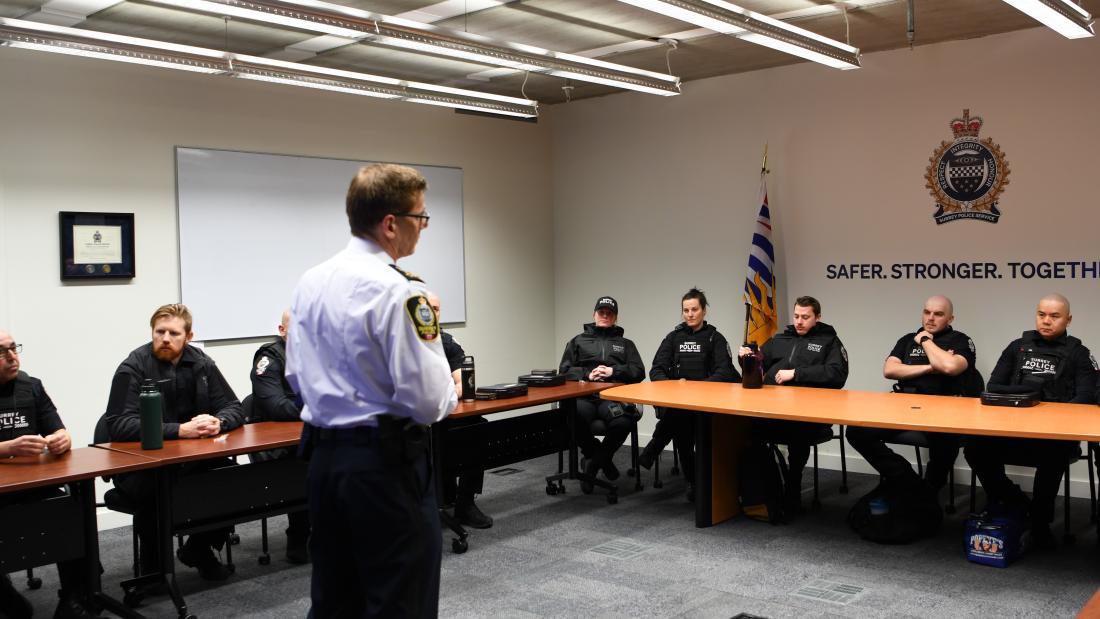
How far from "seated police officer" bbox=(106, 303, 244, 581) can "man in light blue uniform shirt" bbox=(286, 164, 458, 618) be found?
202 centimetres

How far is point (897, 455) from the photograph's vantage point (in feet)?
16.8

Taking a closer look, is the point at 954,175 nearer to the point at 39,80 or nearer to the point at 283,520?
the point at 283,520

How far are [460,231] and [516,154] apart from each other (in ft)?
2.95

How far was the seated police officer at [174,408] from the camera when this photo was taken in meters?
4.13

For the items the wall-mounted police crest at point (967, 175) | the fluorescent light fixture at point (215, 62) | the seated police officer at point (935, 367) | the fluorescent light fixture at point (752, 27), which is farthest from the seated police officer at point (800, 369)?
the fluorescent light fixture at point (215, 62)

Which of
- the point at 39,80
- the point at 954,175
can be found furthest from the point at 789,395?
the point at 39,80

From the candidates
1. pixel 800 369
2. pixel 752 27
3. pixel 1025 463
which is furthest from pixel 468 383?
pixel 1025 463

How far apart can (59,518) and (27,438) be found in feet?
1.04

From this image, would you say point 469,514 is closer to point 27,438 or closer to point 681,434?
point 681,434

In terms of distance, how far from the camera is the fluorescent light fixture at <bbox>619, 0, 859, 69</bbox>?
4.40 meters

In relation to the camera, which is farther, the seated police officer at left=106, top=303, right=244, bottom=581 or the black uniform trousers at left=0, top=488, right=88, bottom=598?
the seated police officer at left=106, top=303, right=244, bottom=581

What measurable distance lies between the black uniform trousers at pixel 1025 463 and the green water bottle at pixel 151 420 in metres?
3.79

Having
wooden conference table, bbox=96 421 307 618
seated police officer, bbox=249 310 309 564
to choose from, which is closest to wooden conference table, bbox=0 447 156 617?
wooden conference table, bbox=96 421 307 618

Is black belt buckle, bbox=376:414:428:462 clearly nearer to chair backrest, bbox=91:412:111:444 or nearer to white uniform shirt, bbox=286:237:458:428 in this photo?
white uniform shirt, bbox=286:237:458:428
